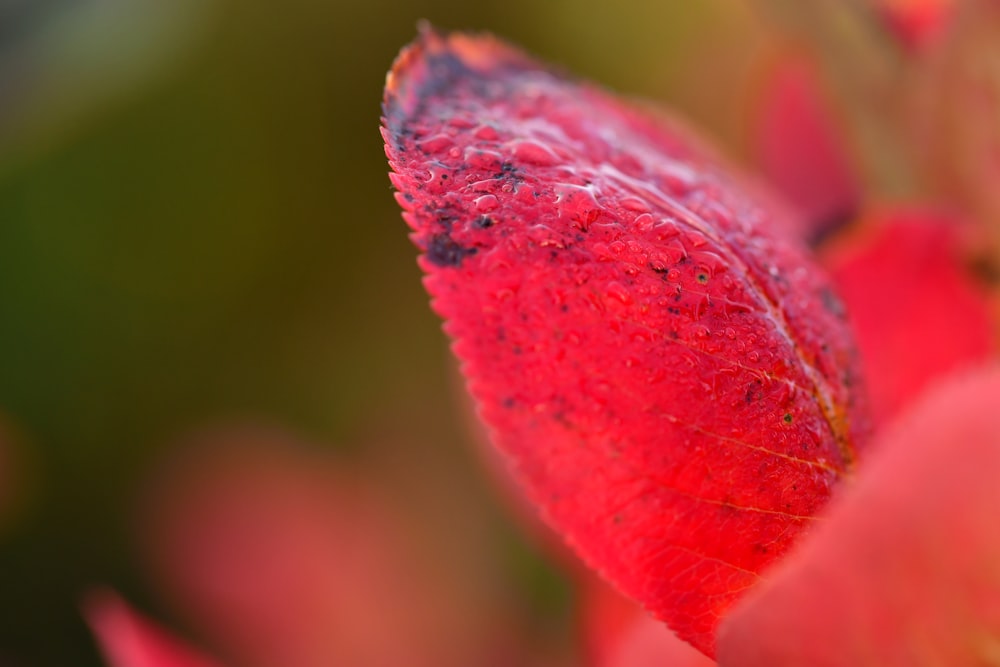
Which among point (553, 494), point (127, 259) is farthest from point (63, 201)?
point (553, 494)

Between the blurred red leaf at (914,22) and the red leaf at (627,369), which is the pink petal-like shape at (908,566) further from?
the blurred red leaf at (914,22)

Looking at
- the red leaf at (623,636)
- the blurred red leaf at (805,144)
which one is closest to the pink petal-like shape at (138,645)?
the red leaf at (623,636)

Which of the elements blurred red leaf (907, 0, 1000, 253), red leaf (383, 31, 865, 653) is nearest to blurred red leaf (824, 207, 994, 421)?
blurred red leaf (907, 0, 1000, 253)

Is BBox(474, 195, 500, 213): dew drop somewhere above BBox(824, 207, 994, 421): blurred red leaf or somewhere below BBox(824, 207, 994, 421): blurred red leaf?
above

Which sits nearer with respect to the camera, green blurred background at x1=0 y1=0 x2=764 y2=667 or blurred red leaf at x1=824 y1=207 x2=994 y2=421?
blurred red leaf at x1=824 y1=207 x2=994 y2=421

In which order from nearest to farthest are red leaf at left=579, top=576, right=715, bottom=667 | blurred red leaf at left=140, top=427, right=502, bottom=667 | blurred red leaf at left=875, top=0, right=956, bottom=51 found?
red leaf at left=579, top=576, right=715, bottom=667
blurred red leaf at left=875, top=0, right=956, bottom=51
blurred red leaf at left=140, top=427, right=502, bottom=667

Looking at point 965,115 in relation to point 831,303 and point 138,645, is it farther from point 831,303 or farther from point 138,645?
point 138,645

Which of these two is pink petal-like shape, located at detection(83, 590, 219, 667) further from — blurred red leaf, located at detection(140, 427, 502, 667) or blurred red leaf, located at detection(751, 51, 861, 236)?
blurred red leaf, located at detection(751, 51, 861, 236)
